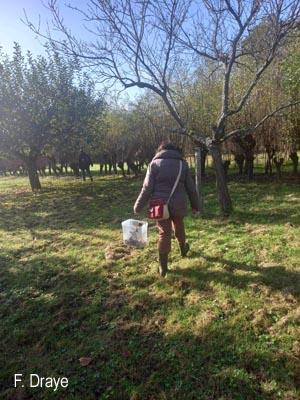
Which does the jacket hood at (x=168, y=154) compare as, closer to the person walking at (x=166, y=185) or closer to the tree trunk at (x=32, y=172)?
the person walking at (x=166, y=185)

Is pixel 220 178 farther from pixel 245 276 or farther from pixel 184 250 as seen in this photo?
pixel 245 276

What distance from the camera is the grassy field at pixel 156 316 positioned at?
2270mm

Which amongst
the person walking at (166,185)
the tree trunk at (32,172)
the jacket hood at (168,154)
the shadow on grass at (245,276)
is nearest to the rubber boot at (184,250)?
the shadow on grass at (245,276)

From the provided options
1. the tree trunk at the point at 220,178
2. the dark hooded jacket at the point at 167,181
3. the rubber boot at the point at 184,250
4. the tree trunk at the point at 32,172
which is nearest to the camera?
the dark hooded jacket at the point at 167,181

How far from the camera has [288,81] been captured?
28.1ft

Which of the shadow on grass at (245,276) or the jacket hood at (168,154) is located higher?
the jacket hood at (168,154)

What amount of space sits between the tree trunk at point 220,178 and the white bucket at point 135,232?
8.93ft

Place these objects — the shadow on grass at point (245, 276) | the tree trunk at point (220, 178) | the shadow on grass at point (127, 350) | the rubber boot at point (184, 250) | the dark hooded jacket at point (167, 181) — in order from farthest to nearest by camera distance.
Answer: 1. the tree trunk at point (220, 178)
2. the rubber boot at point (184, 250)
3. the dark hooded jacket at point (167, 181)
4. the shadow on grass at point (245, 276)
5. the shadow on grass at point (127, 350)

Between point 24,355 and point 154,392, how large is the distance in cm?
141

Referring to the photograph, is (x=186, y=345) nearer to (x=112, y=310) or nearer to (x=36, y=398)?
(x=112, y=310)

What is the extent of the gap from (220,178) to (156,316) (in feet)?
13.3

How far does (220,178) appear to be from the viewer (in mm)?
6309

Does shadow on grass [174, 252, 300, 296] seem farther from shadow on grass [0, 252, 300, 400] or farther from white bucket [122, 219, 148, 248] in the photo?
white bucket [122, 219, 148, 248]

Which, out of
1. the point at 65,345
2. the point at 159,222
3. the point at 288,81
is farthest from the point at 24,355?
the point at 288,81
